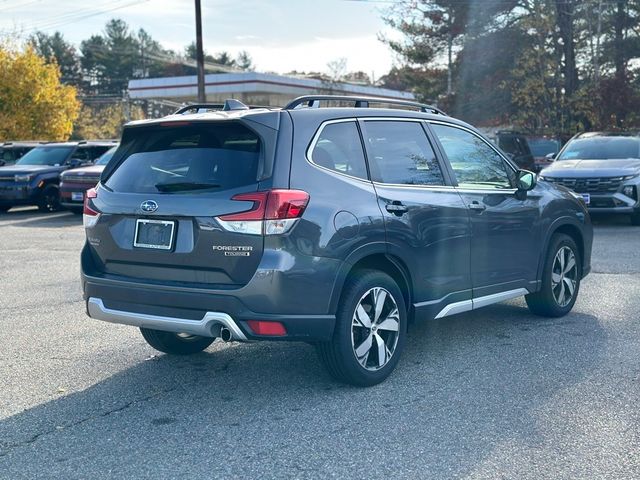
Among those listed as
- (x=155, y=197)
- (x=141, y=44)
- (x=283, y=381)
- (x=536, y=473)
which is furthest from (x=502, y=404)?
(x=141, y=44)

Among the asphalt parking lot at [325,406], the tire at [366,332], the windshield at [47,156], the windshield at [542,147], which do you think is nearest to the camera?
the asphalt parking lot at [325,406]

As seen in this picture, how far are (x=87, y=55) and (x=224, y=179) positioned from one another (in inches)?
3608

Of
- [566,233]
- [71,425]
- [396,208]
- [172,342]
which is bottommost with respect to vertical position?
[71,425]

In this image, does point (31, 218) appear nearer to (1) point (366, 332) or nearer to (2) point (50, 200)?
(2) point (50, 200)

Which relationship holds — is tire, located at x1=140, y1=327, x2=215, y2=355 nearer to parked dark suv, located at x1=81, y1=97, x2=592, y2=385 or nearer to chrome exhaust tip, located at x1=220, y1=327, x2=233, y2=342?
parked dark suv, located at x1=81, y1=97, x2=592, y2=385

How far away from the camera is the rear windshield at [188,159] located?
16.1 feet

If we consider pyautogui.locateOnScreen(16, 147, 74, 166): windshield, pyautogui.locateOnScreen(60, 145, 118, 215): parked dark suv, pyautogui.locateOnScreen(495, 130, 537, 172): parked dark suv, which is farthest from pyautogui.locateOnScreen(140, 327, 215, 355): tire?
pyautogui.locateOnScreen(495, 130, 537, 172): parked dark suv

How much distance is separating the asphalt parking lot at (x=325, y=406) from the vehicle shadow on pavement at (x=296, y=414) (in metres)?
0.01

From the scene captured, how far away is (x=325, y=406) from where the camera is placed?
4945 mm

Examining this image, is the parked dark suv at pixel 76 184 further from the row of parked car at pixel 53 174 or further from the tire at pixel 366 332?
the tire at pixel 366 332

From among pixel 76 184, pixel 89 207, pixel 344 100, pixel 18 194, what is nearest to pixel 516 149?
pixel 76 184

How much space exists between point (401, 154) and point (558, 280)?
95.0 inches

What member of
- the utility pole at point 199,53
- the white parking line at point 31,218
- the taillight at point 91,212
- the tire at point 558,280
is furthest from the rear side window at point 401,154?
the utility pole at point 199,53

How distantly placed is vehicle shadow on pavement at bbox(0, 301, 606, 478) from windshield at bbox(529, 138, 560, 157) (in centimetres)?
1734
